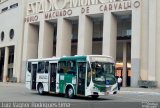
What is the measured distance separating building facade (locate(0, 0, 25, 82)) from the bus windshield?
3840 centimetres

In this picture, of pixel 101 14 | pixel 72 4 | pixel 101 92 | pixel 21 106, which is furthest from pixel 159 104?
pixel 72 4

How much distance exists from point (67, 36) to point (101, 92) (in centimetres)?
3166

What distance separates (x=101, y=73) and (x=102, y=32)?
→ 1266 inches

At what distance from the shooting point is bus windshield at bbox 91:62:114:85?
21609 millimetres

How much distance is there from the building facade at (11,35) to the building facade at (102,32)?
1.06 meters

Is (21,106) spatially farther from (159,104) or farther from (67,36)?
(67,36)

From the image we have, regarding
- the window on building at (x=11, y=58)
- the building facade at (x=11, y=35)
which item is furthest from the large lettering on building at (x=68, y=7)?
the window on building at (x=11, y=58)

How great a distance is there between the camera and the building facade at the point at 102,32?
42756 mm

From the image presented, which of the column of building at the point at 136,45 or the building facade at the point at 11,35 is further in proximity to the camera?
the building facade at the point at 11,35

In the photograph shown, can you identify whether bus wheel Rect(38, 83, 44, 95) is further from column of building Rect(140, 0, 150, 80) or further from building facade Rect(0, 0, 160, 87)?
column of building Rect(140, 0, 150, 80)

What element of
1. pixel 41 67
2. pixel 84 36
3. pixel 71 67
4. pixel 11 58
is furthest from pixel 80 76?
pixel 11 58

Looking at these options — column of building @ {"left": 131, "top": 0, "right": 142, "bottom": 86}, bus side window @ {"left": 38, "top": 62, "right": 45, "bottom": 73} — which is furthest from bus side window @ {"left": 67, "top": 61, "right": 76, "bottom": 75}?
column of building @ {"left": 131, "top": 0, "right": 142, "bottom": 86}

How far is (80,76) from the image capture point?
2234 centimetres

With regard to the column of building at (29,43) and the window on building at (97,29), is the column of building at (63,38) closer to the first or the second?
the window on building at (97,29)
